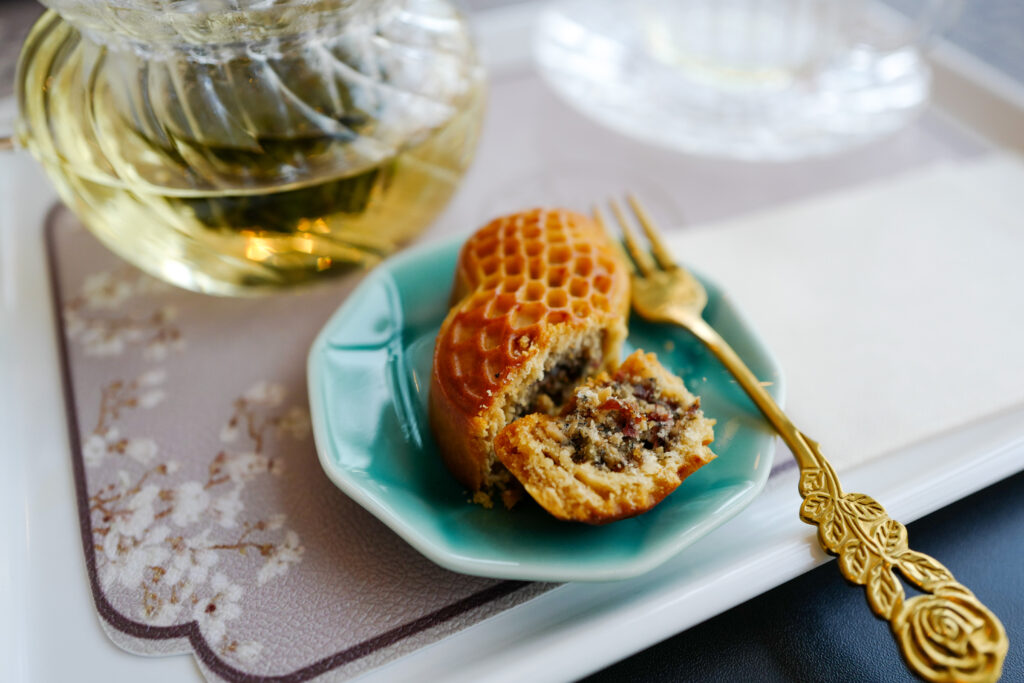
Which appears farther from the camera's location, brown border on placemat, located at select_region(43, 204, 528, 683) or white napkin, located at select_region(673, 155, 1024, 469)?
white napkin, located at select_region(673, 155, 1024, 469)

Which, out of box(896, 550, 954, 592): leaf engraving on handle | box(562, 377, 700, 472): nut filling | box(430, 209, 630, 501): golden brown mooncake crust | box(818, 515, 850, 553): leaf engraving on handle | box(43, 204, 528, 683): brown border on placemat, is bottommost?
box(43, 204, 528, 683): brown border on placemat

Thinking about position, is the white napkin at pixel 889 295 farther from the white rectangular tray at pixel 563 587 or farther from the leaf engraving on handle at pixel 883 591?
the leaf engraving on handle at pixel 883 591

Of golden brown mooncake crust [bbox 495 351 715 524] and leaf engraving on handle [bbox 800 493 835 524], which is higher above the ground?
golden brown mooncake crust [bbox 495 351 715 524]

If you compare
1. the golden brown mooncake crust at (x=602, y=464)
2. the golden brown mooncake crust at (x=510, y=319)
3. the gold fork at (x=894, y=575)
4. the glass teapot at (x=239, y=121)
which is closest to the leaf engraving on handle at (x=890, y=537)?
the gold fork at (x=894, y=575)

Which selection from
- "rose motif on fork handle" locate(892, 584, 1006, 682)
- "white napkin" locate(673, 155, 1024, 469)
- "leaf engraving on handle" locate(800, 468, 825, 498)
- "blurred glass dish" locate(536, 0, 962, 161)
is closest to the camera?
"rose motif on fork handle" locate(892, 584, 1006, 682)

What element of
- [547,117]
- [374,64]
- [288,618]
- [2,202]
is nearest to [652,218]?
[547,117]

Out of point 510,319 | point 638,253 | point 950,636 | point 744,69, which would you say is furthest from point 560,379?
point 744,69

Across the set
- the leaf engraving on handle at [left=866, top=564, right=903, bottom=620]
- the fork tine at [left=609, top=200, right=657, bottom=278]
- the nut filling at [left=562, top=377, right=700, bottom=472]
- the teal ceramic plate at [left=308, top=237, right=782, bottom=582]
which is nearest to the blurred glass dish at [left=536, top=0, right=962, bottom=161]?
the fork tine at [left=609, top=200, right=657, bottom=278]

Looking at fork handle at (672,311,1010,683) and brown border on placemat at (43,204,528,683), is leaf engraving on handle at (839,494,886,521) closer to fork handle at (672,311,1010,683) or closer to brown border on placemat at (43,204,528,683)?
fork handle at (672,311,1010,683)
